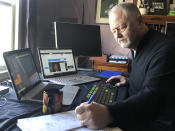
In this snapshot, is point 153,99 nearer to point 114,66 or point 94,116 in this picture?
point 94,116

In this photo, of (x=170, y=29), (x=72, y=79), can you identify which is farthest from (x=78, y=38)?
(x=170, y=29)

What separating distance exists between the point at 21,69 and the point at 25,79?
0.22 feet

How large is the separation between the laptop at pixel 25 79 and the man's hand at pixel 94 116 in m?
0.27

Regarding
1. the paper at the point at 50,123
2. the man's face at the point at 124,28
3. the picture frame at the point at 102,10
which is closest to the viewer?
the paper at the point at 50,123

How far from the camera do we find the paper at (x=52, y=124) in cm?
71

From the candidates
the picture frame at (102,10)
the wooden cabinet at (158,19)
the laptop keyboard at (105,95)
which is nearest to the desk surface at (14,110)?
the laptop keyboard at (105,95)

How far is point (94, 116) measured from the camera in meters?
0.73

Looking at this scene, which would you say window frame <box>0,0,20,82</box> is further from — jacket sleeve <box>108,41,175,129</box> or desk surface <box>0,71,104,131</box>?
jacket sleeve <box>108,41,175,129</box>

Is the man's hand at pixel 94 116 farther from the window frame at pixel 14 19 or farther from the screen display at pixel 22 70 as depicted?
the window frame at pixel 14 19

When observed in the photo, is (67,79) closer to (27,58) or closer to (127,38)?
(27,58)

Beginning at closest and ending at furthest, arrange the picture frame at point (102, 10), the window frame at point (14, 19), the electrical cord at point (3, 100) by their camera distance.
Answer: the electrical cord at point (3, 100), the window frame at point (14, 19), the picture frame at point (102, 10)

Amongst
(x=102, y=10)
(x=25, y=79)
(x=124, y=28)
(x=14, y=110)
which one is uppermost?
(x=102, y=10)

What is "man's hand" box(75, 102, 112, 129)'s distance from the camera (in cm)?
73

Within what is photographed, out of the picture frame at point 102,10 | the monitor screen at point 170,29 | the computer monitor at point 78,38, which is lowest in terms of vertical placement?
the computer monitor at point 78,38
